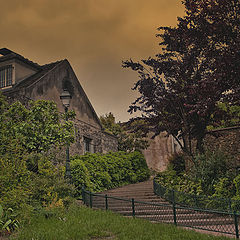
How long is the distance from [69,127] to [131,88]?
4.09 meters

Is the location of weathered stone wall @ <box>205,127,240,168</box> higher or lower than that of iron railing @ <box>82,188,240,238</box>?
→ higher

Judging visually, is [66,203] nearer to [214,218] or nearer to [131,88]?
[214,218]

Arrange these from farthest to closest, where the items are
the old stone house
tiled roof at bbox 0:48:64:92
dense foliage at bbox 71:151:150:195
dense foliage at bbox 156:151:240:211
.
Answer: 1. tiled roof at bbox 0:48:64:92
2. the old stone house
3. dense foliage at bbox 71:151:150:195
4. dense foliage at bbox 156:151:240:211

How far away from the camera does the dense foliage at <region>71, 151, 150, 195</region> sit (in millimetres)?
14930

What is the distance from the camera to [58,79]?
65.1 feet

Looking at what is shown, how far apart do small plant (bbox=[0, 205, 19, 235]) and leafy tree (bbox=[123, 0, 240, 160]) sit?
7915 mm

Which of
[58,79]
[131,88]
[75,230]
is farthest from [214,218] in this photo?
[58,79]

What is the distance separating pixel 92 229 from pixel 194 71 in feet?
33.4

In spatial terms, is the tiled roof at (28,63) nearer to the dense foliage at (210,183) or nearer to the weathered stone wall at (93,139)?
the weathered stone wall at (93,139)

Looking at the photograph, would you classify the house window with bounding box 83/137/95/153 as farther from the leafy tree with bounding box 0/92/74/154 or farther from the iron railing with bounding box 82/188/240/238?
the iron railing with bounding box 82/188/240/238

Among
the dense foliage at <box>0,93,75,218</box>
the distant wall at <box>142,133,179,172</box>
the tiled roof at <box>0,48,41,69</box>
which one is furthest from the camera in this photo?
the distant wall at <box>142,133,179,172</box>

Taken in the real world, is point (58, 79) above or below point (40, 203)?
above

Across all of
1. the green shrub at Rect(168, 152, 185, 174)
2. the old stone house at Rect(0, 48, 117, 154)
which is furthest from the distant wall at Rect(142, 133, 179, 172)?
the green shrub at Rect(168, 152, 185, 174)

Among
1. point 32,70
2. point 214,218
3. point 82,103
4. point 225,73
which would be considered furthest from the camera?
point 82,103
